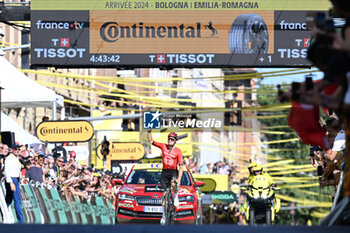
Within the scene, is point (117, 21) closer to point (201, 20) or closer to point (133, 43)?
point (133, 43)

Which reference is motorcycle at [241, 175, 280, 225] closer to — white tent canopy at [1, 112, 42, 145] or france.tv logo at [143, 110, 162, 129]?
france.tv logo at [143, 110, 162, 129]

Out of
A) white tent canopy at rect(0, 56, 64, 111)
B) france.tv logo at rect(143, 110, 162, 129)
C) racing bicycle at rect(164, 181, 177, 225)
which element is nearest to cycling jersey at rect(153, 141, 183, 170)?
racing bicycle at rect(164, 181, 177, 225)

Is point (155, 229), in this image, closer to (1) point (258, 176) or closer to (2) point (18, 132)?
(1) point (258, 176)

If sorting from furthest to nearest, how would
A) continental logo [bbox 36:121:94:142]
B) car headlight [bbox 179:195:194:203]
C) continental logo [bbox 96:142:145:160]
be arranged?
1. continental logo [bbox 96:142:145:160]
2. continental logo [bbox 36:121:94:142]
3. car headlight [bbox 179:195:194:203]

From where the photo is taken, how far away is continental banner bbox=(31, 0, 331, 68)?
20.2 m

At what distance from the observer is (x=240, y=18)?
2036 centimetres

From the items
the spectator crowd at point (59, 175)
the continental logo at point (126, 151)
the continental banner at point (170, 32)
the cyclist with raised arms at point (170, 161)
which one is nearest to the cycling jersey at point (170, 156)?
the cyclist with raised arms at point (170, 161)

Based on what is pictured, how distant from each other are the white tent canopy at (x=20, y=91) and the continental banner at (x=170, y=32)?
2.16m

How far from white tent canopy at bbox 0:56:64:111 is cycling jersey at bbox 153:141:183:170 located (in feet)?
16.3

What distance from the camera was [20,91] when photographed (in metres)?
24.8

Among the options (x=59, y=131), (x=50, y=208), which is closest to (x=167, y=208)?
(x=50, y=208)

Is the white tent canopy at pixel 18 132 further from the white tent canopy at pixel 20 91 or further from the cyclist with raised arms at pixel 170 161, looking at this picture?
the cyclist with raised arms at pixel 170 161

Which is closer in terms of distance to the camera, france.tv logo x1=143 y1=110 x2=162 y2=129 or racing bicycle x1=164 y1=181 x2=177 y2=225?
racing bicycle x1=164 y1=181 x2=177 y2=225

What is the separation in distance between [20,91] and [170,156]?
765 centimetres
